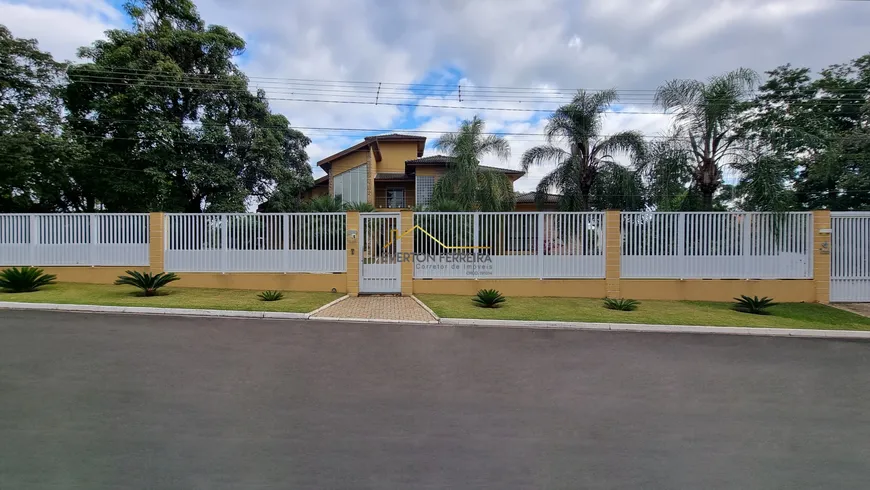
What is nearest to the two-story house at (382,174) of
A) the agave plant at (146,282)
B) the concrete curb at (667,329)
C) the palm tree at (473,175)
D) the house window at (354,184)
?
the house window at (354,184)

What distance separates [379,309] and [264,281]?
450 centimetres

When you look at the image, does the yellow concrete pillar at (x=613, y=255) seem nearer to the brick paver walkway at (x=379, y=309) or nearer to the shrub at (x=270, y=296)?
the brick paver walkway at (x=379, y=309)

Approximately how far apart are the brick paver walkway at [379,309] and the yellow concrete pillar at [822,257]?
10.8m

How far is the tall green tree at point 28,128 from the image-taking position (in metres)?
15.3

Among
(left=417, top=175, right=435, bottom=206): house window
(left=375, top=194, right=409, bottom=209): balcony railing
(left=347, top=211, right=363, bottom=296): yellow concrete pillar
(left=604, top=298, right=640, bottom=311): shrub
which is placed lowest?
(left=604, top=298, right=640, bottom=311): shrub

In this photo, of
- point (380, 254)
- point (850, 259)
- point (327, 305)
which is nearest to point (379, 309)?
point (327, 305)

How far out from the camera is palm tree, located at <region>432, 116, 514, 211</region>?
1680 centimetres

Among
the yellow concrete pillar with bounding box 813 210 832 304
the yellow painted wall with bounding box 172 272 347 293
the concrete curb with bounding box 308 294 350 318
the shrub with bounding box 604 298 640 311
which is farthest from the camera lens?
the yellow painted wall with bounding box 172 272 347 293

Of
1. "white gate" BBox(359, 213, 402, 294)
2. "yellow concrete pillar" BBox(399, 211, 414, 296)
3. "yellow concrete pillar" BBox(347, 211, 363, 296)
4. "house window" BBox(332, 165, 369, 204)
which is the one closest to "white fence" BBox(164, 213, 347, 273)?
"yellow concrete pillar" BBox(347, 211, 363, 296)

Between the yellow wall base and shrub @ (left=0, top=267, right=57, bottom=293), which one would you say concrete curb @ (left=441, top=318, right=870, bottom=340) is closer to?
the yellow wall base

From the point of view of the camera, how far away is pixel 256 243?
Answer: 1224cm

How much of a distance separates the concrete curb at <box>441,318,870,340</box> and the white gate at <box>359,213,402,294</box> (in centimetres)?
356

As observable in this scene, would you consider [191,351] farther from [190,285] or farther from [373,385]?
[190,285]

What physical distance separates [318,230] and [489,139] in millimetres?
8799
